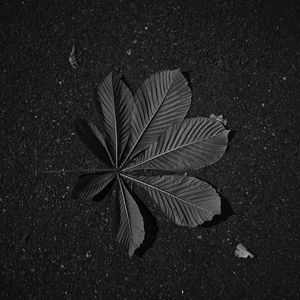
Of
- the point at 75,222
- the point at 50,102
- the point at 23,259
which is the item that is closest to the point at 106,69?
the point at 50,102

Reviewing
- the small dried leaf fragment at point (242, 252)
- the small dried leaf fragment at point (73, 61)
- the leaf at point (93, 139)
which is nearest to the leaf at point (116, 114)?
the leaf at point (93, 139)

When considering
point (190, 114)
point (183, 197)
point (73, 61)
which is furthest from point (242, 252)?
point (73, 61)

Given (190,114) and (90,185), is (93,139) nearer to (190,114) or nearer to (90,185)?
(90,185)

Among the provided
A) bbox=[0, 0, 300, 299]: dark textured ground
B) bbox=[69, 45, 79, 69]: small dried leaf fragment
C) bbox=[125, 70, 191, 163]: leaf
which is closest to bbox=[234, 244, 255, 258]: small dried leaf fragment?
bbox=[0, 0, 300, 299]: dark textured ground

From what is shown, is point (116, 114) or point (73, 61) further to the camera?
point (73, 61)

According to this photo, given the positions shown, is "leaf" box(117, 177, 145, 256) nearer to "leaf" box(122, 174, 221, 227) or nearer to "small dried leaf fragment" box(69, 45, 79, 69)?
"leaf" box(122, 174, 221, 227)

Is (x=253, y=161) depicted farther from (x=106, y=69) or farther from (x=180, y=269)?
(x=106, y=69)

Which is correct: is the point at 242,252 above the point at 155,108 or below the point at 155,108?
below

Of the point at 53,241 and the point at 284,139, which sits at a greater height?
the point at 284,139
